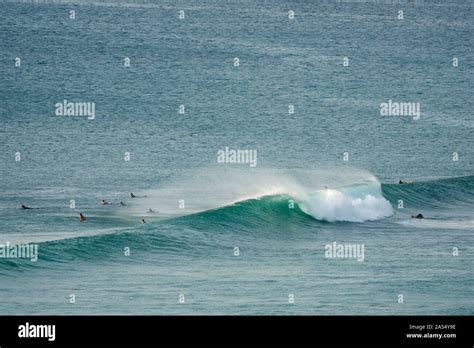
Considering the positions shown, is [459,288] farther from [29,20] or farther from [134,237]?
[29,20]

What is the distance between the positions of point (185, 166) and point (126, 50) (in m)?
28.5

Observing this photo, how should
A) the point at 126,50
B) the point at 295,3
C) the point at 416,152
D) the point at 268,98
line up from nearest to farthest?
the point at 416,152 < the point at 268,98 < the point at 126,50 < the point at 295,3

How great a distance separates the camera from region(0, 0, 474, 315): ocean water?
39.4 meters

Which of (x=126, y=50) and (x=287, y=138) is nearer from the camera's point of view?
(x=287, y=138)

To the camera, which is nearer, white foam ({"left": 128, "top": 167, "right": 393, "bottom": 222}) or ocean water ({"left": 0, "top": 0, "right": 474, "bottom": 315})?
ocean water ({"left": 0, "top": 0, "right": 474, "bottom": 315})

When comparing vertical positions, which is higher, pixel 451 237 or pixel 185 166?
pixel 185 166

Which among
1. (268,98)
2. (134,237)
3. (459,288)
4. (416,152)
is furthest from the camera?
(268,98)

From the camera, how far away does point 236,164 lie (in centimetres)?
6412

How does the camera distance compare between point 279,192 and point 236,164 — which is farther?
point 236,164

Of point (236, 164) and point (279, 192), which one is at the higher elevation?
point (236, 164)

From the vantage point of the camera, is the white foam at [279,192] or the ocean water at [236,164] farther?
the white foam at [279,192]

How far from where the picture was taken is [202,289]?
38.2m

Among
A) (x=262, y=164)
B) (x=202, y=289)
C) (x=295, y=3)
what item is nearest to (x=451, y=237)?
(x=202, y=289)

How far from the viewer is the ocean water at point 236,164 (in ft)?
129
